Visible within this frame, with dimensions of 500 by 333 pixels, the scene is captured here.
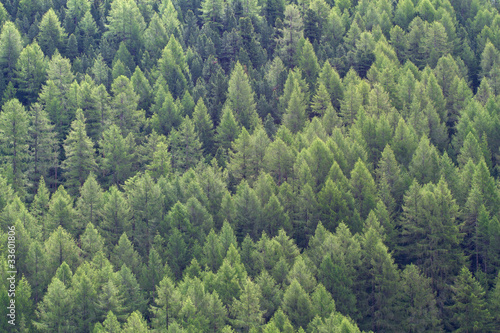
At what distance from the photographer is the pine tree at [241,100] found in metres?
95.4

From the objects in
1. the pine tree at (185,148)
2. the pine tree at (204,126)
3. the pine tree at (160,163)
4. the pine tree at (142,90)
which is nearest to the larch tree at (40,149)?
the pine tree at (160,163)

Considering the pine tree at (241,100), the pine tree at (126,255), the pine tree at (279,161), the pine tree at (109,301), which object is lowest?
the pine tree at (109,301)

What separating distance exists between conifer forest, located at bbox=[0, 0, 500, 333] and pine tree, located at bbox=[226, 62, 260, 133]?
0.25 metres

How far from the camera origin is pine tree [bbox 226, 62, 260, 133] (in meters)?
95.4

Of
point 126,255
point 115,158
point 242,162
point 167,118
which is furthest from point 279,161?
point 167,118

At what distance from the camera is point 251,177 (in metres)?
80.5

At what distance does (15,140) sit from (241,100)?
32937 mm

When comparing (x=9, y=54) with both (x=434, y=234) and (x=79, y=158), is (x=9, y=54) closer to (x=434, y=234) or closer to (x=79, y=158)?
(x=79, y=158)

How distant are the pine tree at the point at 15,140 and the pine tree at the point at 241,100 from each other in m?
29.1

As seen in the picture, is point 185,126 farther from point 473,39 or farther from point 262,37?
point 473,39

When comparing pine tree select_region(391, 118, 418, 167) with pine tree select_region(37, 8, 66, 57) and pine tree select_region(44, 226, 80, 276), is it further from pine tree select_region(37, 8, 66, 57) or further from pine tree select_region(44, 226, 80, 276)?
pine tree select_region(37, 8, 66, 57)

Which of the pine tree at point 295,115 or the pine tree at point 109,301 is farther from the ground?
the pine tree at point 295,115

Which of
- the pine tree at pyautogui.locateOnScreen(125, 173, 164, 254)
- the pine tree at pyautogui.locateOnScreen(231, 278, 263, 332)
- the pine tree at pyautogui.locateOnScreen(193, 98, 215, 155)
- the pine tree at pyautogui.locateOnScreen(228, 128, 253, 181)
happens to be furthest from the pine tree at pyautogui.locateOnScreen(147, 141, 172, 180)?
the pine tree at pyautogui.locateOnScreen(231, 278, 263, 332)

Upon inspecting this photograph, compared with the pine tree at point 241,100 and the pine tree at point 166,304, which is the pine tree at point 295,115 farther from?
the pine tree at point 166,304
